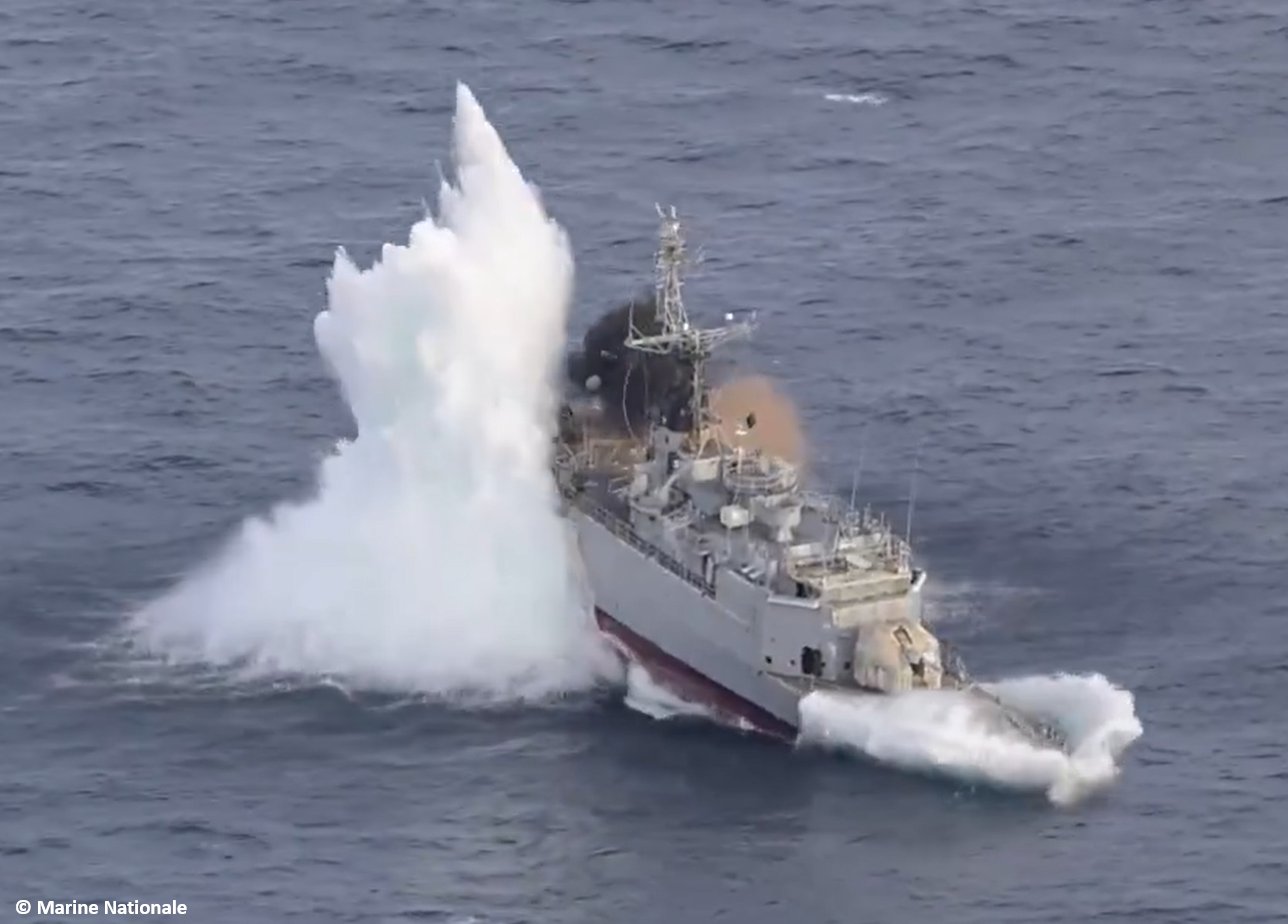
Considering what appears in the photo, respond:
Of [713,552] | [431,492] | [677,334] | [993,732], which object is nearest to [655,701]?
[713,552]

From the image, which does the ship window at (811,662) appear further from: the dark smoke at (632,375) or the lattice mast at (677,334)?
the dark smoke at (632,375)

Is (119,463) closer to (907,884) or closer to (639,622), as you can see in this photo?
(639,622)

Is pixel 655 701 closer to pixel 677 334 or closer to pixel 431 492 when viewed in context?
pixel 431 492

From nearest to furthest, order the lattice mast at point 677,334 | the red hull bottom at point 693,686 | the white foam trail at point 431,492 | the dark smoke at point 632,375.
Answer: the red hull bottom at point 693,686 < the white foam trail at point 431,492 < the lattice mast at point 677,334 < the dark smoke at point 632,375

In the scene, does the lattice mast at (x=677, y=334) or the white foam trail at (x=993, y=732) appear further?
the lattice mast at (x=677, y=334)

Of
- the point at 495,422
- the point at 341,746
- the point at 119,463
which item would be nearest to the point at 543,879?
the point at 341,746

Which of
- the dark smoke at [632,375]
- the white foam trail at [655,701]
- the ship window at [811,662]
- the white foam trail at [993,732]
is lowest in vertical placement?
the white foam trail at [655,701]

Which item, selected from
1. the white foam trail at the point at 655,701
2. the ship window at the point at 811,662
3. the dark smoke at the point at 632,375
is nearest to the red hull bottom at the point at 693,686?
the white foam trail at the point at 655,701
